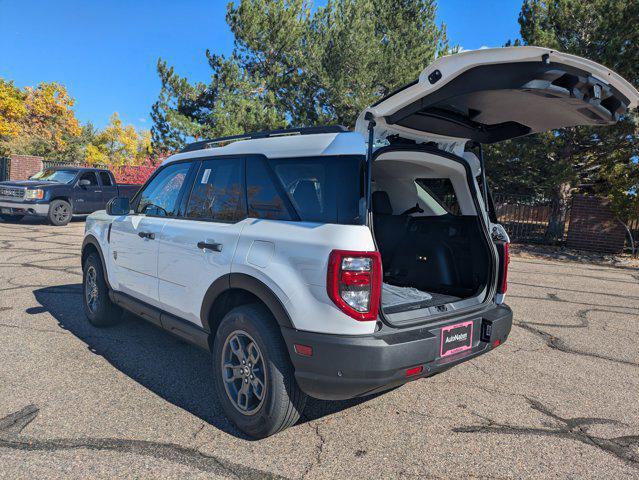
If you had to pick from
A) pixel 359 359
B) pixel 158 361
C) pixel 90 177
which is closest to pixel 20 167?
pixel 90 177

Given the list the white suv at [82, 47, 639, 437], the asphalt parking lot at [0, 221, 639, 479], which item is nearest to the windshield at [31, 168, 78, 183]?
the asphalt parking lot at [0, 221, 639, 479]

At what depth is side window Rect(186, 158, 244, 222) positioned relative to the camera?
127 inches

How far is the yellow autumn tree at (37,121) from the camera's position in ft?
107

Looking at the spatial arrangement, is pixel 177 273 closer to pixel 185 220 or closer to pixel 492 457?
pixel 185 220

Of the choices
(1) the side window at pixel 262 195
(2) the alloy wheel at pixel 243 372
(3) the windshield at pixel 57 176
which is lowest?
(2) the alloy wheel at pixel 243 372

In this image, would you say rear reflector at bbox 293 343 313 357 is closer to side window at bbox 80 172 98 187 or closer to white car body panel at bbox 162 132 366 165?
white car body panel at bbox 162 132 366 165

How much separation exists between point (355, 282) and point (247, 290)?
29.9 inches

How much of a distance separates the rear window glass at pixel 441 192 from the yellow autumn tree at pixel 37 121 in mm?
34039

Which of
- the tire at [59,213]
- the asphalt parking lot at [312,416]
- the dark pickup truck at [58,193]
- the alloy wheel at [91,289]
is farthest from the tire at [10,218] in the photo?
the alloy wheel at [91,289]

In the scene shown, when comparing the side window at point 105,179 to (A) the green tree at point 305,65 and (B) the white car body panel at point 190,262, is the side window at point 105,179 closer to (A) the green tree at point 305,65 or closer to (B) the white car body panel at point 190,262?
(A) the green tree at point 305,65

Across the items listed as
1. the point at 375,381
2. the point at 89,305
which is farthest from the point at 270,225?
the point at 89,305

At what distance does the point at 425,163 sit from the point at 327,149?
42.4 inches

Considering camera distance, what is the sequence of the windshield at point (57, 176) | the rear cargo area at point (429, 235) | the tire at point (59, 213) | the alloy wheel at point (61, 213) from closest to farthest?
the rear cargo area at point (429, 235) → the tire at point (59, 213) → the alloy wheel at point (61, 213) → the windshield at point (57, 176)

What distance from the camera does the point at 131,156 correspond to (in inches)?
2852
